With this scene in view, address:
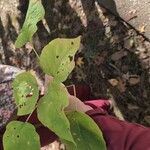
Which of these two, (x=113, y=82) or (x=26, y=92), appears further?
(x=113, y=82)

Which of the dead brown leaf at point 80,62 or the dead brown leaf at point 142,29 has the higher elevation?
the dead brown leaf at point 142,29

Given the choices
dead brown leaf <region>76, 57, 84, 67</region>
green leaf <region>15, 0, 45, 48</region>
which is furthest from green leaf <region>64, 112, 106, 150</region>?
dead brown leaf <region>76, 57, 84, 67</region>

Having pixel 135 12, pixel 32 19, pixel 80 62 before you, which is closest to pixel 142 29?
pixel 135 12

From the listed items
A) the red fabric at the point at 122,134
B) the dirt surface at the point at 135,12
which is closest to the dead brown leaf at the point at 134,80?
the dirt surface at the point at 135,12

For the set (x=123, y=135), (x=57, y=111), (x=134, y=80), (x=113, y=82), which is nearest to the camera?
(x=57, y=111)

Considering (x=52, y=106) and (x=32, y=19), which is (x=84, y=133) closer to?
(x=52, y=106)

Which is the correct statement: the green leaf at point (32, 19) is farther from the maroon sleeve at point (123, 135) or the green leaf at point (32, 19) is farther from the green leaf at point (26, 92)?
the maroon sleeve at point (123, 135)
